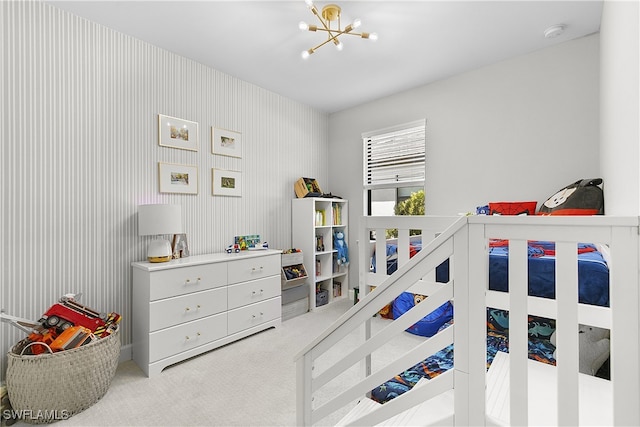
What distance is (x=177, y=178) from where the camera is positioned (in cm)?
281

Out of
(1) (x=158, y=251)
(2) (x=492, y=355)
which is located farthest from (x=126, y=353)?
(2) (x=492, y=355)

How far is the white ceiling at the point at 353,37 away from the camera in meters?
2.15

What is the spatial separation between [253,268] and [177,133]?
1.48m

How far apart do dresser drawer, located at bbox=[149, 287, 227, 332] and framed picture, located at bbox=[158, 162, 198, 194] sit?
3.29 feet

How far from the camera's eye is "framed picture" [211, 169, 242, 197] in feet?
10.1

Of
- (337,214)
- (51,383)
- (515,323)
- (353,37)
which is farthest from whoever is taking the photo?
(337,214)

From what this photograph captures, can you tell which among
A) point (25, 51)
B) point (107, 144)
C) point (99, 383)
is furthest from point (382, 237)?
point (25, 51)

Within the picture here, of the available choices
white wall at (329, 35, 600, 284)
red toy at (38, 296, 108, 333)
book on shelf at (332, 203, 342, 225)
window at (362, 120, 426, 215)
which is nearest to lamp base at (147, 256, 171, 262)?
red toy at (38, 296, 108, 333)

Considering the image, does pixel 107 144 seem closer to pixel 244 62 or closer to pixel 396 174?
pixel 244 62

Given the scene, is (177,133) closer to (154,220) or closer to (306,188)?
(154,220)

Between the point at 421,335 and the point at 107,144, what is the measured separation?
3.16 m

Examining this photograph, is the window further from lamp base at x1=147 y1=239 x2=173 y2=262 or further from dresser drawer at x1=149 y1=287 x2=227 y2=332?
lamp base at x1=147 y1=239 x2=173 y2=262

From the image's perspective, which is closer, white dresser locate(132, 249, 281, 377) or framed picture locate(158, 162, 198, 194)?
white dresser locate(132, 249, 281, 377)

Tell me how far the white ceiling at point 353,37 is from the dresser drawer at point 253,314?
7.91ft
